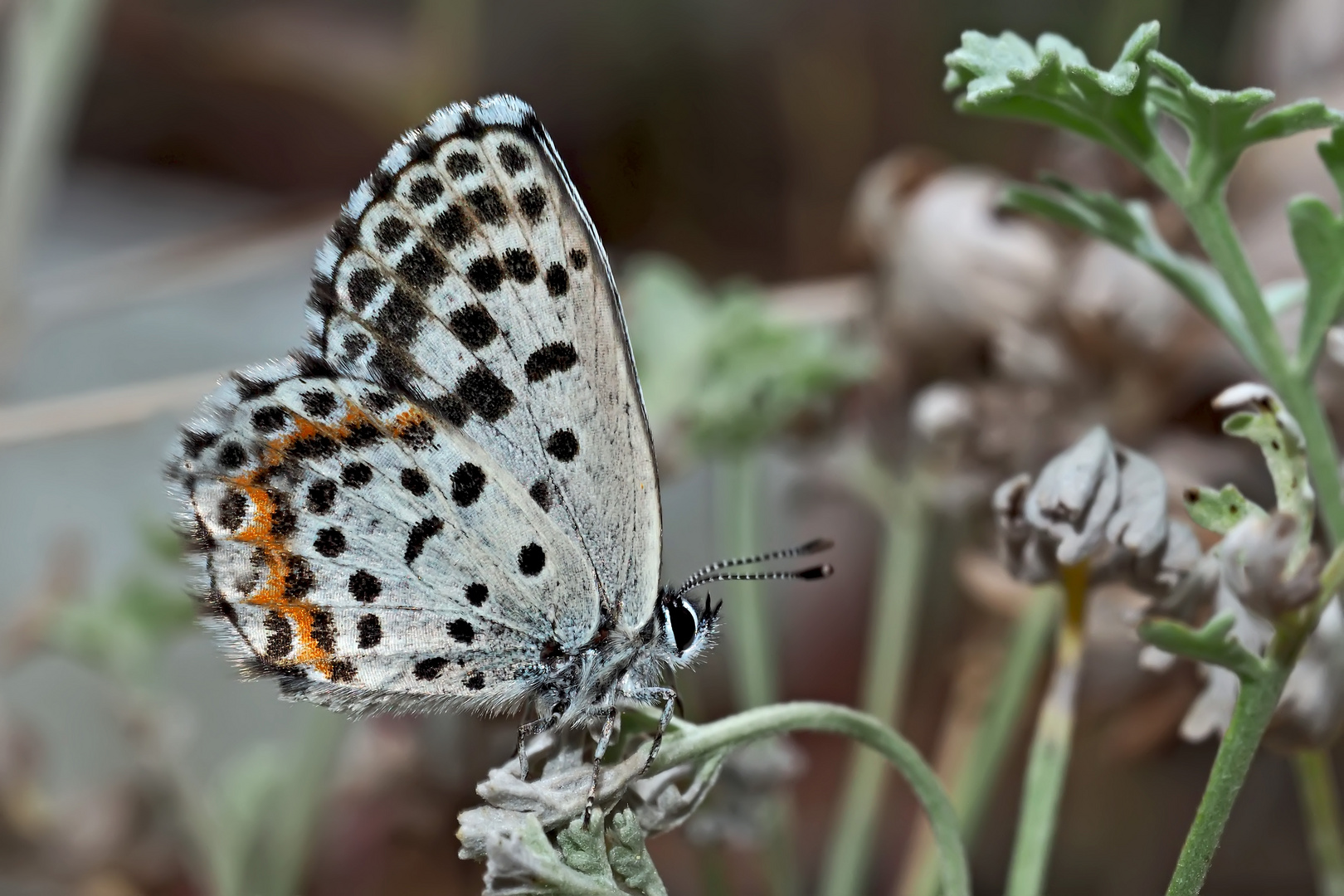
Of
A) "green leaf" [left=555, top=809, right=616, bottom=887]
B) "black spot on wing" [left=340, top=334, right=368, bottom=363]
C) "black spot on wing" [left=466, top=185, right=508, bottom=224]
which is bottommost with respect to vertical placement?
"green leaf" [left=555, top=809, right=616, bottom=887]

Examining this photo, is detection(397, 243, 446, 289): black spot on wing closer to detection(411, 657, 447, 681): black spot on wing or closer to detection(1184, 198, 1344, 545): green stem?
detection(411, 657, 447, 681): black spot on wing

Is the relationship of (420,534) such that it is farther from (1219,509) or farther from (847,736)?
(1219,509)

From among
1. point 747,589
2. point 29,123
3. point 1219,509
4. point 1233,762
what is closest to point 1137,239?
point 1219,509

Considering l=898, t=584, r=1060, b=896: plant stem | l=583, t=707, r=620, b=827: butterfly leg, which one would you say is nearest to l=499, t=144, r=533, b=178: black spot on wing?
l=583, t=707, r=620, b=827: butterfly leg

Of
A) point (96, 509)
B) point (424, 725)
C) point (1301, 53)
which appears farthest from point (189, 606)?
point (1301, 53)

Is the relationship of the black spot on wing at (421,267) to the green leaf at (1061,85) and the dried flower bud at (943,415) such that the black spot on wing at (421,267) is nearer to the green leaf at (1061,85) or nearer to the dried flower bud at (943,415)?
the green leaf at (1061,85)

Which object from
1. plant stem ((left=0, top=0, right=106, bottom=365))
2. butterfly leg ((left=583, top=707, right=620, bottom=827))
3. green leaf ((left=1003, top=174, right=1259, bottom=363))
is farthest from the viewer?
plant stem ((left=0, top=0, right=106, bottom=365))
